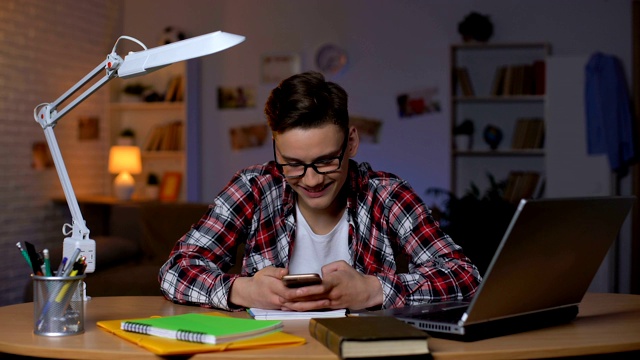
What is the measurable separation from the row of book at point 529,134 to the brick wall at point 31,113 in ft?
10.4

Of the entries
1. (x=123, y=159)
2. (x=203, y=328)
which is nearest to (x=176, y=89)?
(x=123, y=159)

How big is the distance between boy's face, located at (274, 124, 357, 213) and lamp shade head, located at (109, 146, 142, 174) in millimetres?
4522

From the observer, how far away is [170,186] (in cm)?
680

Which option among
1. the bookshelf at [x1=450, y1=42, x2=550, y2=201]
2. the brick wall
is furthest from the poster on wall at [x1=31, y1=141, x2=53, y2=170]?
the bookshelf at [x1=450, y1=42, x2=550, y2=201]

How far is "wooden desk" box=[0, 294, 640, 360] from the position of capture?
4.64 ft

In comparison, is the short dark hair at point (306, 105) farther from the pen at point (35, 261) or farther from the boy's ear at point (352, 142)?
the pen at point (35, 261)

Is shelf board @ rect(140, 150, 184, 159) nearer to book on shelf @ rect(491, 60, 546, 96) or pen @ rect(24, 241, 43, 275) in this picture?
book on shelf @ rect(491, 60, 546, 96)

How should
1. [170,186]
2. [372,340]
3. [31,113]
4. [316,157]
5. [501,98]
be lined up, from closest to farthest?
[372,340] → [316,157] → [31,113] → [501,98] → [170,186]

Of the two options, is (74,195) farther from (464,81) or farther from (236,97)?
(236,97)

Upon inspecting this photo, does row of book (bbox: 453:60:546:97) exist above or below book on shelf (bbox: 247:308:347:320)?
above

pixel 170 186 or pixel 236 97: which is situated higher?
pixel 236 97

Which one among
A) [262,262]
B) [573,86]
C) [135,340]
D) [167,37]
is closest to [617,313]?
[262,262]

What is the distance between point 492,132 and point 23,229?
3368mm

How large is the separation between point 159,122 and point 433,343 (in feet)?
18.3
